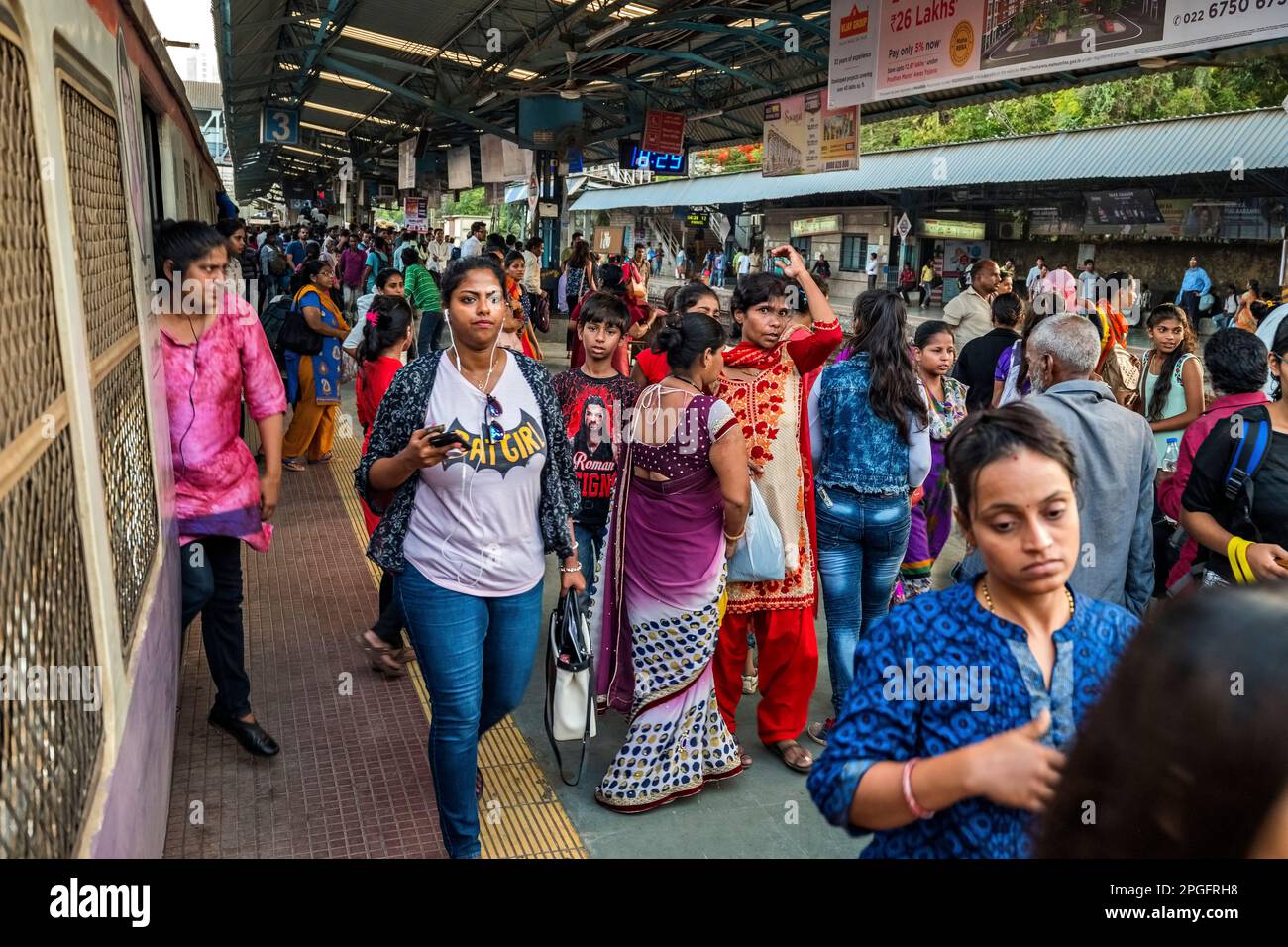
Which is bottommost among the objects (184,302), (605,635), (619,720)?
(619,720)

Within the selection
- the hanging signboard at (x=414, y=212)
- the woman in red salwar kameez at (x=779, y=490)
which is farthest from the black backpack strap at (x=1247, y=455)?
the hanging signboard at (x=414, y=212)

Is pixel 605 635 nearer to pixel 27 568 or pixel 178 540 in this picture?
pixel 178 540

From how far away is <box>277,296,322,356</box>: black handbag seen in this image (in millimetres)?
7941

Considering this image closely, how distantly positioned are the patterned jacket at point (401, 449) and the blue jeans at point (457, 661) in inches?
4.6

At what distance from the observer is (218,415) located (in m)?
3.69

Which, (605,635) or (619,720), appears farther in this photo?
(619,720)

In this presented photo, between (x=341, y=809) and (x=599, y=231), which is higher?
(x=599, y=231)

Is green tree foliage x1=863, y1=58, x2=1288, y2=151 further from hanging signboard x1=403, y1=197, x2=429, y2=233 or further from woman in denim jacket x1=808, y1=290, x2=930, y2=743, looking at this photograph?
woman in denim jacket x1=808, y1=290, x2=930, y2=743

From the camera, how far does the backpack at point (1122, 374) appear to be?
454 cm

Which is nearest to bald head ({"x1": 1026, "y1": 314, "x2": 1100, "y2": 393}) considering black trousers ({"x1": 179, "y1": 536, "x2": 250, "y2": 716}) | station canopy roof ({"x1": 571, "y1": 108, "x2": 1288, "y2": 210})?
black trousers ({"x1": 179, "y1": 536, "x2": 250, "y2": 716})

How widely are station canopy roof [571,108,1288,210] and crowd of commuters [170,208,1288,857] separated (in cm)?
1364

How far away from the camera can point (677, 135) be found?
18672mm
